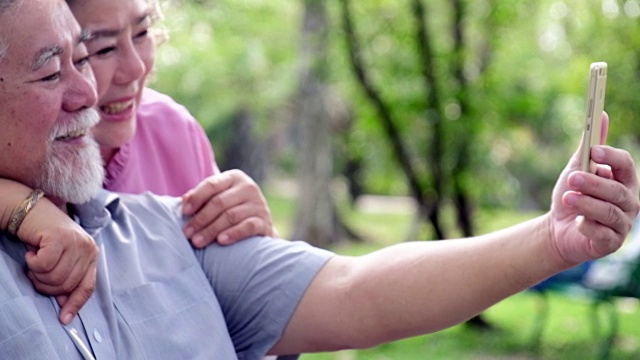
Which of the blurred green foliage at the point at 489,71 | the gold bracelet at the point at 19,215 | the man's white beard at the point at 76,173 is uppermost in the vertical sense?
the man's white beard at the point at 76,173

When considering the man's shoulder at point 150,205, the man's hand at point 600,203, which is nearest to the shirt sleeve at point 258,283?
the man's shoulder at point 150,205

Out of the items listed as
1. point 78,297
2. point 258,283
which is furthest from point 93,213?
point 258,283

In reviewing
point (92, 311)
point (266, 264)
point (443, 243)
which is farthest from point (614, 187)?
point (92, 311)

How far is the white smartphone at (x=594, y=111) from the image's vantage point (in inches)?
68.4

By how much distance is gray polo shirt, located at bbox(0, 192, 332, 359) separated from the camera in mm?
1781

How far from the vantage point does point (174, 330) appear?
1.98 meters

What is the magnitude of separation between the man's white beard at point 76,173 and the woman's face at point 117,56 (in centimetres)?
26

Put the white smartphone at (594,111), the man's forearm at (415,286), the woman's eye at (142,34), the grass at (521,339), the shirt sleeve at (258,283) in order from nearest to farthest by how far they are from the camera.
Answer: the white smartphone at (594,111)
the man's forearm at (415,286)
the shirt sleeve at (258,283)
the woman's eye at (142,34)
the grass at (521,339)

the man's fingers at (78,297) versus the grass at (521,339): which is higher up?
the man's fingers at (78,297)

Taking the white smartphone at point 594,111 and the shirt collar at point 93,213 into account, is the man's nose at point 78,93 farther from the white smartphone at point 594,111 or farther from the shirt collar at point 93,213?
the white smartphone at point 594,111

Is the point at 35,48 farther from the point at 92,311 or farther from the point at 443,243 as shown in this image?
the point at 443,243

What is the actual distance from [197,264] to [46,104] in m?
0.48

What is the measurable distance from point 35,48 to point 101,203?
35cm

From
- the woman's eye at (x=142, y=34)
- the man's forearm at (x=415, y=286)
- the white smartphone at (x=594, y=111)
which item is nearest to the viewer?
the white smartphone at (x=594, y=111)
